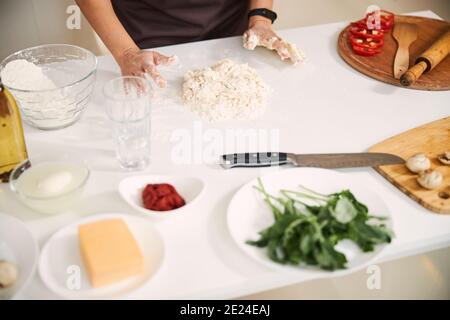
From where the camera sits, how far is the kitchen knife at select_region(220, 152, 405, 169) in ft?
3.49

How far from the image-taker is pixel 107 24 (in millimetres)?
1442

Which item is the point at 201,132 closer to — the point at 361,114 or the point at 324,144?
the point at 324,144

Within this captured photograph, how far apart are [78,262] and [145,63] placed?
61cm

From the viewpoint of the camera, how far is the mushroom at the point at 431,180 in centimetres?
100

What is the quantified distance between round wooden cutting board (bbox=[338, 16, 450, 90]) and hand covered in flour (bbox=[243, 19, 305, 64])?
164mm

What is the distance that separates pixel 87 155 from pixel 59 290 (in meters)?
0.38

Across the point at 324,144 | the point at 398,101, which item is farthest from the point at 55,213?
the point at 398,101

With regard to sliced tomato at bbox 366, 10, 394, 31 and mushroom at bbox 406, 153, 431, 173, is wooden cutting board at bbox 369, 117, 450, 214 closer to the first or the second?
mushroom at bbox 406, 153, 431, 173

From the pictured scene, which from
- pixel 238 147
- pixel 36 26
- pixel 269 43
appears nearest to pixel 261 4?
pixel 269 43

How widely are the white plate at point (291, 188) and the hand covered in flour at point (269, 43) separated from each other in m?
0.49

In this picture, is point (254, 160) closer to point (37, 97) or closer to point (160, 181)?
point (160, 181)

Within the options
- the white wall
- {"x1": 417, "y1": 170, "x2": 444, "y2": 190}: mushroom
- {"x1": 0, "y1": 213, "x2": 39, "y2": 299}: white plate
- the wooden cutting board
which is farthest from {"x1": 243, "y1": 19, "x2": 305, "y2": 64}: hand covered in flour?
the white wall

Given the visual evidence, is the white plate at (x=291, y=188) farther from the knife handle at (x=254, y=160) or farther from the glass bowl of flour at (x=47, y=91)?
the glass bowl of flour at (x=47, y=91)

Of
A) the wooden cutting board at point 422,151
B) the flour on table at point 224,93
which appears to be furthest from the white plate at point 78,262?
the wooden cutting board at point 422,151
